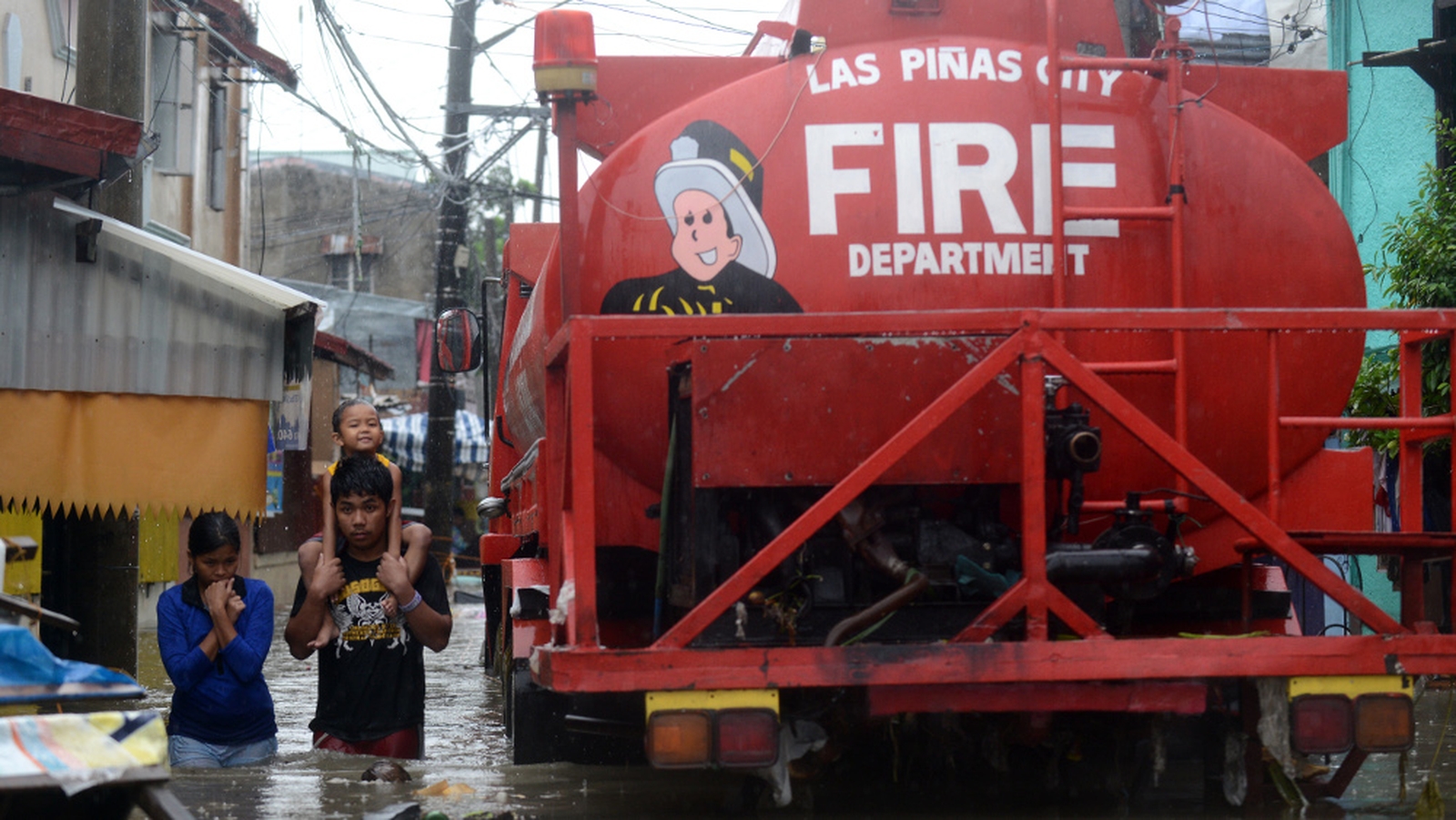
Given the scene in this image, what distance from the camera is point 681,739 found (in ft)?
13.5

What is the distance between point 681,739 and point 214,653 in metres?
2.13

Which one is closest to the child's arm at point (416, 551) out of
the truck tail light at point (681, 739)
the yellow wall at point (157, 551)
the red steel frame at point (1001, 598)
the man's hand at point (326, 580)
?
the man's hand at point (326, 580)

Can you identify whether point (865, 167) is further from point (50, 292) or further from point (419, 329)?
point (419, 329)

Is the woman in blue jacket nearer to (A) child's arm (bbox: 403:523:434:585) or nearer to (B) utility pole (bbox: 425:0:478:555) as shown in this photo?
(A) child's arm (bbox: 403:523:434:585)

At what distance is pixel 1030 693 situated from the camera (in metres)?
4.28

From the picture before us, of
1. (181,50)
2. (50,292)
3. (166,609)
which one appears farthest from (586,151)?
(181,50)

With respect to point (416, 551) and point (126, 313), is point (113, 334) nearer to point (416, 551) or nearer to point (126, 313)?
point (126, 313)

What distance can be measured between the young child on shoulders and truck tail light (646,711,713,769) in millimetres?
1598

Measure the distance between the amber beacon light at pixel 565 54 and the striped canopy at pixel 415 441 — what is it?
2396 cm

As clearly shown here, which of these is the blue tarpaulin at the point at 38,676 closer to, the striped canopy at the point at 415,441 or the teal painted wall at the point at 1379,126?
the teal painted wall at the point at 1379,126

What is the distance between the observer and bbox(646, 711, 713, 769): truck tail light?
410cm

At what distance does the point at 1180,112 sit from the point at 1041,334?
1.14 metres

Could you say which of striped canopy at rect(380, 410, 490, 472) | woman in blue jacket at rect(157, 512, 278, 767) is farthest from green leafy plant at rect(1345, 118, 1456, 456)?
striped canopy at rect(380, 410, 490, 472)

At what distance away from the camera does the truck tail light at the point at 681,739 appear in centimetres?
410
